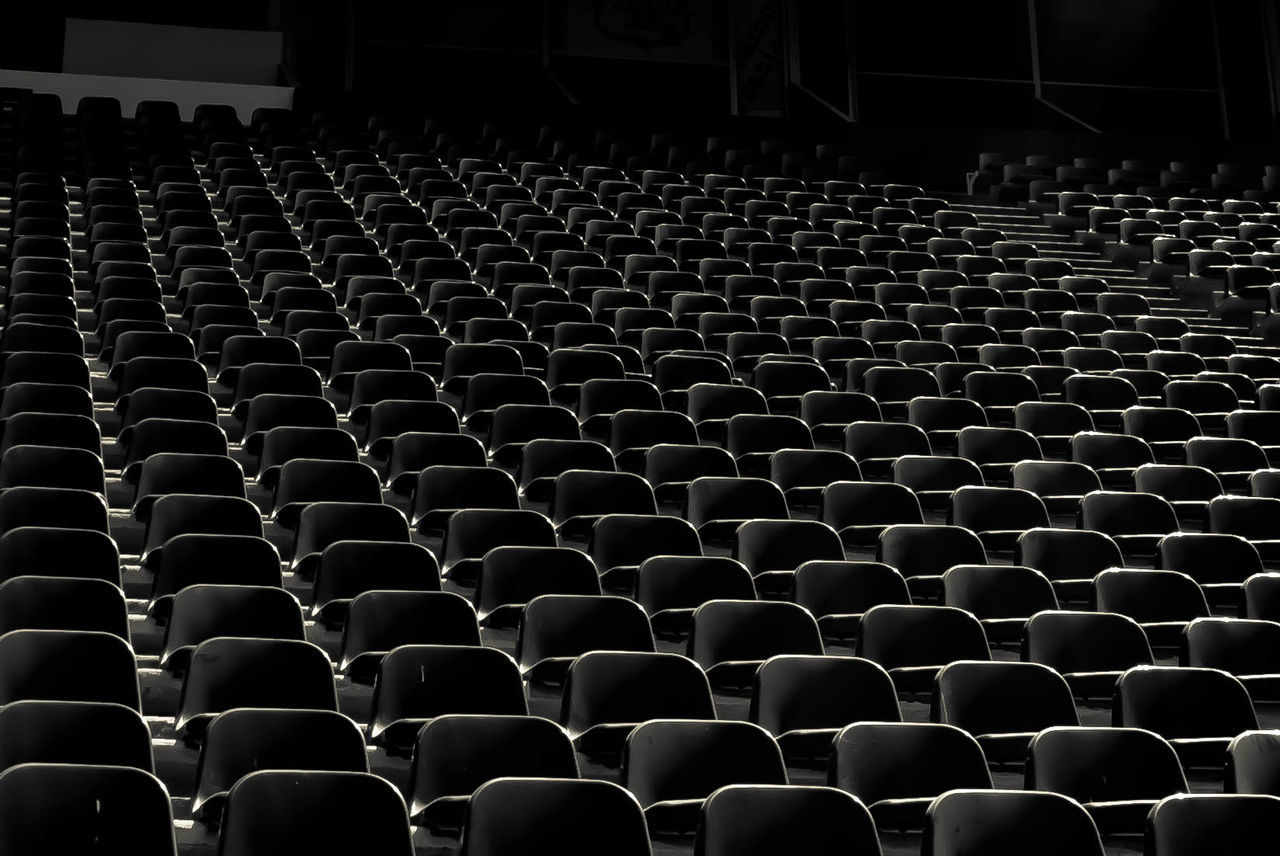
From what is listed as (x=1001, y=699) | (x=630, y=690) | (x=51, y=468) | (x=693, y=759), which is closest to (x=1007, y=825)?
(x=693, y=759)

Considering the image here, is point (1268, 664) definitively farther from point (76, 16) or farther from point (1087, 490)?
point (76, 16)

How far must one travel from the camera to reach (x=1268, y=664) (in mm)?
3787

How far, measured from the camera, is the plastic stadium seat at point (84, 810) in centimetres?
238

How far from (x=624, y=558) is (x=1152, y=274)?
4629 millimetres

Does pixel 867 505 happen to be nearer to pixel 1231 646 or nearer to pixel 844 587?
pixel 844 587

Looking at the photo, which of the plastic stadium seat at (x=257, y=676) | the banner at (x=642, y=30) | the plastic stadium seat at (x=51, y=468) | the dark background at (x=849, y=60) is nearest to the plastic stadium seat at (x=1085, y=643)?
the plastic stadium seat at (x=257, y=676)

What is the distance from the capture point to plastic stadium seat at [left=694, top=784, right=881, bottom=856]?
8.50 ft

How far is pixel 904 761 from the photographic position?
300 centimetres

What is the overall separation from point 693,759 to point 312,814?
2.45ft

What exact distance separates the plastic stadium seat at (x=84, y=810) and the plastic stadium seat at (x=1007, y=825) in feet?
4.08

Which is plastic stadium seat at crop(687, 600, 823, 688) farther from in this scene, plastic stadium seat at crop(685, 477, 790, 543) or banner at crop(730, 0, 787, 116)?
banner at crop(730, 0, 787, 116)

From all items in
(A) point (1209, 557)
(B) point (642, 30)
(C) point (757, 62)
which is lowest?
(A) point (1209, 557)

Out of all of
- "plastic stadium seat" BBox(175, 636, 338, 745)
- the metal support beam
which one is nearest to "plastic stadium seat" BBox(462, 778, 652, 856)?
"plastic stadium seat" BBox(175, 636, 338, 745)

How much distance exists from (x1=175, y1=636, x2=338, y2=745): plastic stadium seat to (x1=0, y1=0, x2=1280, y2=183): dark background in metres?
7.38
